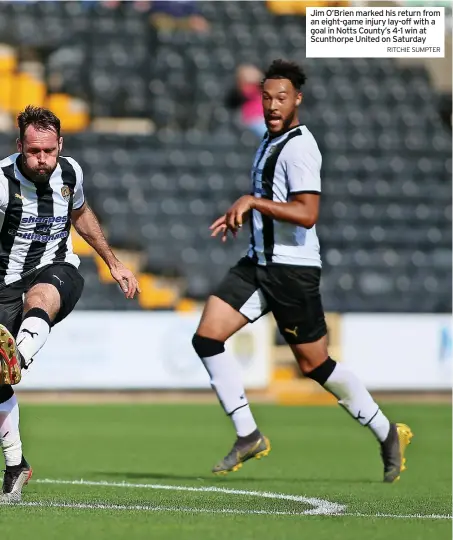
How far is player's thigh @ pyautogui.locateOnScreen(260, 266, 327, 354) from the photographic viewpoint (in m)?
6.72

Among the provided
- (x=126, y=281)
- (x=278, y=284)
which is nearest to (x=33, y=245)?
(x=126, y=281)

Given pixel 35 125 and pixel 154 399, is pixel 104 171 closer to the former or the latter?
pixel 154 399

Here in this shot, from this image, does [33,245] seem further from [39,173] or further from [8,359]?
[8,359]

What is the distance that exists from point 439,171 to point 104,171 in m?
5.26

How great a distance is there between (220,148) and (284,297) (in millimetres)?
11582

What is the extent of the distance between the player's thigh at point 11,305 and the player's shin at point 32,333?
0.28 metres

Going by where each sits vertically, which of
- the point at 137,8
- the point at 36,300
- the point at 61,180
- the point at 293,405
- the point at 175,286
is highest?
the point at 137,8

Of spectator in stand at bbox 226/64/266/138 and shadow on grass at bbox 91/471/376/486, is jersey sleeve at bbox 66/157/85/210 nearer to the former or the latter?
shadow on grass at bbox 91/471/376/486

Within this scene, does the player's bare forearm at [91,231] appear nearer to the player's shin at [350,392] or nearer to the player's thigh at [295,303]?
the player's thigh at [295,303]

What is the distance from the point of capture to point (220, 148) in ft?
59.6

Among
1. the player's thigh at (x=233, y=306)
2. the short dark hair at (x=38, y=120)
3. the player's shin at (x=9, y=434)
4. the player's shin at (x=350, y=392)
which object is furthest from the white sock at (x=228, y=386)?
the short dark hair at (x=38, y=120)

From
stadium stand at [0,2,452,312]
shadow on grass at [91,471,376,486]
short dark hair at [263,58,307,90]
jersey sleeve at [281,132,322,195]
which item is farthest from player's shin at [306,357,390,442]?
stadium stand at [0,2,452,312]

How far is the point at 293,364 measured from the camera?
15.5 meters

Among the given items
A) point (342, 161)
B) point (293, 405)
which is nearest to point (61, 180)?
point (293, 405)
